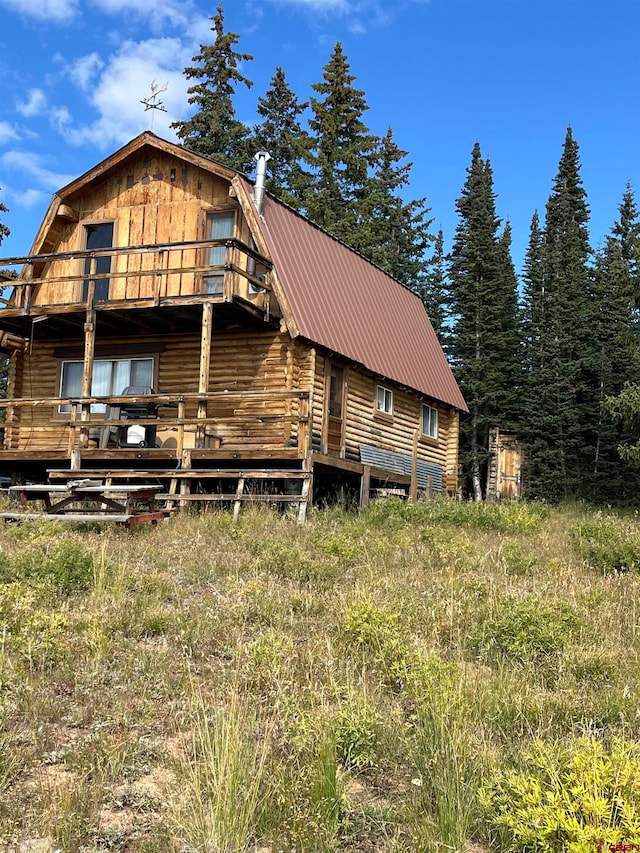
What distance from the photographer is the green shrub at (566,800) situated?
391 cm

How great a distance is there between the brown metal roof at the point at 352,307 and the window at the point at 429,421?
1.88 feet

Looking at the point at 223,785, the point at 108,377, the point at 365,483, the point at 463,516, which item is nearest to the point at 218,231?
the point at 108,377

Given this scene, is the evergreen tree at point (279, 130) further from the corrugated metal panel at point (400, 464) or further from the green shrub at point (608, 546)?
the green shrub at point (608, 546)

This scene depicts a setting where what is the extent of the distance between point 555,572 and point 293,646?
458 centimetres

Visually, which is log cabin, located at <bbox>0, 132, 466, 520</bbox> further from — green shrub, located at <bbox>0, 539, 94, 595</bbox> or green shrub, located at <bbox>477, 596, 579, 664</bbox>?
green shrub, located at <bbox>477, 596, 579, 664</bbox>

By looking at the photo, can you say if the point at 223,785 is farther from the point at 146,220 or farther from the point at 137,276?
the point at 146,220

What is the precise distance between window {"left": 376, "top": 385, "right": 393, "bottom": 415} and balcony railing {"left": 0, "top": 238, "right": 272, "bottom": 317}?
5192 mm

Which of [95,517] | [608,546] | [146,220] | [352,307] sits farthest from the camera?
[352,307]

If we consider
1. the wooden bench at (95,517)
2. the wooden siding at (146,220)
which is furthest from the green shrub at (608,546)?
the wooden siding at (146,220)

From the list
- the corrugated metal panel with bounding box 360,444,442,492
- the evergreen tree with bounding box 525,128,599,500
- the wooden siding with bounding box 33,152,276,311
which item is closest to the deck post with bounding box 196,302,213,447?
the wooden siding with bounding box 33,152,276,311

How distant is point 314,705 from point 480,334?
119ft

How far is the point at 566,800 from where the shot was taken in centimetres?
405

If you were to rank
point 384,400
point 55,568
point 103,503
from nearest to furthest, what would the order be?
point 55,568
point 103,503
point 384,400

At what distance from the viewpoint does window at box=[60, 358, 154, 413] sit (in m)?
21.1
